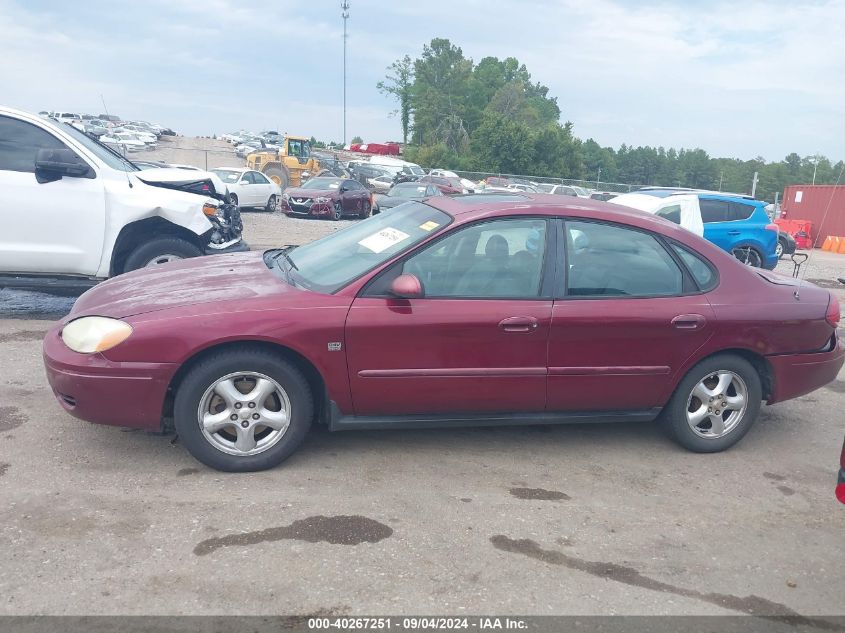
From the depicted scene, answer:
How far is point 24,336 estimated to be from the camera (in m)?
6.60

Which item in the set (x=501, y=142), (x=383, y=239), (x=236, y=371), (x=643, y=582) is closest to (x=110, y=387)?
(x=236, y=371)

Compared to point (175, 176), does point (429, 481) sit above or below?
below

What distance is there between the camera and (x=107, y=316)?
3.99m

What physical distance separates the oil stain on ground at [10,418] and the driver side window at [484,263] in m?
2.39

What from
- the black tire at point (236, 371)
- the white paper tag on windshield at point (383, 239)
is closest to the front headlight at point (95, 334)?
the black tire at point (236, 371)

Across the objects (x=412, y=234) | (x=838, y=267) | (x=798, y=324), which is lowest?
(x=838, y=267)

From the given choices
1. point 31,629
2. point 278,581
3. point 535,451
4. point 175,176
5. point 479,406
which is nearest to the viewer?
point 31,629

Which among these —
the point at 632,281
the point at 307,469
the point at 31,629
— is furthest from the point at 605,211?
the point at 31,629

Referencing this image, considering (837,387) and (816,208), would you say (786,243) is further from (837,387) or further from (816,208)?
(816,208)

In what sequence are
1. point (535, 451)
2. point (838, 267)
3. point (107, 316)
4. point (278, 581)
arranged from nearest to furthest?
point (278, 581)
point (107, 316)
point (535, 451)
point (838, 267)

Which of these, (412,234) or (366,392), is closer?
(366,392)

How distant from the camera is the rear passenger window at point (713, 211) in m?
12.8

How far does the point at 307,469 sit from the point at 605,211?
2387 mm

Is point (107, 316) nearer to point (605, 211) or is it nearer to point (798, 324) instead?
point (605, 211)
